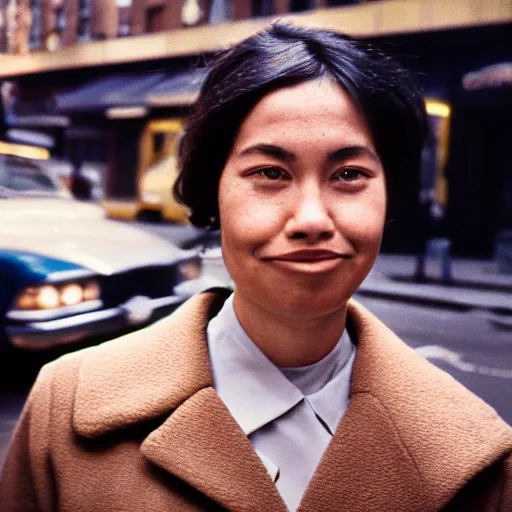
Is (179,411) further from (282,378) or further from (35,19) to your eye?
(35,19)

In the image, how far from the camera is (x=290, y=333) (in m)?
1.08

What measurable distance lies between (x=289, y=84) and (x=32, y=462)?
0.79 metres

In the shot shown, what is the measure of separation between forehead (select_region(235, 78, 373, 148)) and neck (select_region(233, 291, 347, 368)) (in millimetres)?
293

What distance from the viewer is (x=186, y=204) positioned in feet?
4.22

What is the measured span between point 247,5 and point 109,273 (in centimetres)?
856

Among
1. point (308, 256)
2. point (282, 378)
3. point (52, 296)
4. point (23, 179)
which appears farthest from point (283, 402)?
point (23, 179)

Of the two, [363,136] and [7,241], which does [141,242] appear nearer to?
[7,241]

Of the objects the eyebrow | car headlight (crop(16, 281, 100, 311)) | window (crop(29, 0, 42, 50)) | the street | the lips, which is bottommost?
the street

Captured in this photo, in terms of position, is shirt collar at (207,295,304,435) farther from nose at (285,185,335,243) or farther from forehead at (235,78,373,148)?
forehead at (235,78,373,148)

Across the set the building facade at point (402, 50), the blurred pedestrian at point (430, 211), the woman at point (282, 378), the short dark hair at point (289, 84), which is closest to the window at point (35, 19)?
the building facade at point (402, 50)

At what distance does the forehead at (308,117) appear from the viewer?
3.28ft

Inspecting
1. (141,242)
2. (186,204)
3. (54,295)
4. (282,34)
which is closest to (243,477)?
(186,204)

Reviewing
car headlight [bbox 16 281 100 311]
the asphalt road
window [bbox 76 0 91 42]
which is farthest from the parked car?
window [bbox 76 0 91 42]

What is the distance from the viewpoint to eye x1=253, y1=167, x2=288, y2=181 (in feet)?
3.34
